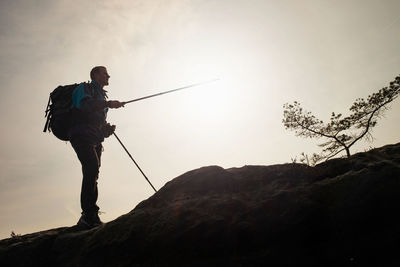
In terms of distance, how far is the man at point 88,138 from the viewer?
15.4ft

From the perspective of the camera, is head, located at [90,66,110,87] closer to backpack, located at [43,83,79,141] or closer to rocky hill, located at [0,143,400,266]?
backpack, located at [43,83,79,141]

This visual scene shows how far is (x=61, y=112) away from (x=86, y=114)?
45 centimetres

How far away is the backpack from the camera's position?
5.02m

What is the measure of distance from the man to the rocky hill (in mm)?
728

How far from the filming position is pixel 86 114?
5078 millimetres

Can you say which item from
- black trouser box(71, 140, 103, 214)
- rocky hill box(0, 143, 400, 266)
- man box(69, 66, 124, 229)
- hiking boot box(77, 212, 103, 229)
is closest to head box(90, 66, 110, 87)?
man box(69, 66, 124, 229)

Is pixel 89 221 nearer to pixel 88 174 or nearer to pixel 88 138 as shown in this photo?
pixel 88 174

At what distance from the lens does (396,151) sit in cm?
368

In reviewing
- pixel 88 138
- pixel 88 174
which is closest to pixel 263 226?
pixel 88 174

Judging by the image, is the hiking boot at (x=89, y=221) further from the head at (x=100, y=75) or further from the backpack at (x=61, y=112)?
the head at (x=100, y=75)

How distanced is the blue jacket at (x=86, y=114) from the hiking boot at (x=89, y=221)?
1.35 metres

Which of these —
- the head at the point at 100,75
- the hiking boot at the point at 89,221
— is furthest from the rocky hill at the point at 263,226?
the head at the point at 100,75

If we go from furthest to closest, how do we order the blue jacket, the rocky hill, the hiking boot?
the blue jacket < the hiking boot < the rocky hill

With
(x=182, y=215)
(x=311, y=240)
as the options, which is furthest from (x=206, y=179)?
(x=311, y=240)
